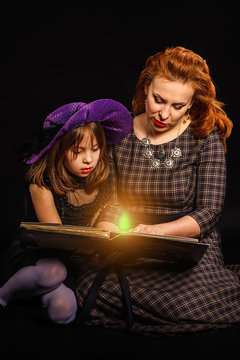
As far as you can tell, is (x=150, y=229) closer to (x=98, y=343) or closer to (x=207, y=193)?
(x=207, y=193)

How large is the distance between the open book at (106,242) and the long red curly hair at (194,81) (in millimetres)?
736

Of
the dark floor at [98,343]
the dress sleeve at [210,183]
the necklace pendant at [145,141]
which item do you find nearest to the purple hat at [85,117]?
the necklace pendant at [145,141]

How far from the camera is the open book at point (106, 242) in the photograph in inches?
79.5

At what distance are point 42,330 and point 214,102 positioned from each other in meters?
1.35

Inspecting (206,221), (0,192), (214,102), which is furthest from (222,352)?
(0,192)

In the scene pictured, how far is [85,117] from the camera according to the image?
2465mm

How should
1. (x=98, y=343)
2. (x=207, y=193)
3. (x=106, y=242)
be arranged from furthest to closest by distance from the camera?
(x=207, y=193), (x=98, y=343), (x=106, y=242)

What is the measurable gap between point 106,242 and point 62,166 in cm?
62

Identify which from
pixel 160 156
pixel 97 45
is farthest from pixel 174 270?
pixel 97 45

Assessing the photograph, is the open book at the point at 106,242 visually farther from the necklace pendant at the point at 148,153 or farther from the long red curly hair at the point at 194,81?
the long red curly hair at the point at 194,81

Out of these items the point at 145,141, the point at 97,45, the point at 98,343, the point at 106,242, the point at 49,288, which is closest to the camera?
the point at 106,242

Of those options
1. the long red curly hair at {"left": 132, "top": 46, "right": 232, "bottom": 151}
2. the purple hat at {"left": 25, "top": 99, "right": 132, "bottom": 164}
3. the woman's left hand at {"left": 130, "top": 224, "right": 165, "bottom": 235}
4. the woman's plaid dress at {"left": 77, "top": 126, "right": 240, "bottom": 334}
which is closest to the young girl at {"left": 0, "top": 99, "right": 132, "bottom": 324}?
the purple hat at {"left": 25, "top": 99, "right": 132, "bottom": 164}

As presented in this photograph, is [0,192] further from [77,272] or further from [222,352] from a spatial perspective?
[222,352]

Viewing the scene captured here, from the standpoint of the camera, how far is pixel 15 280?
2406 millimetres
